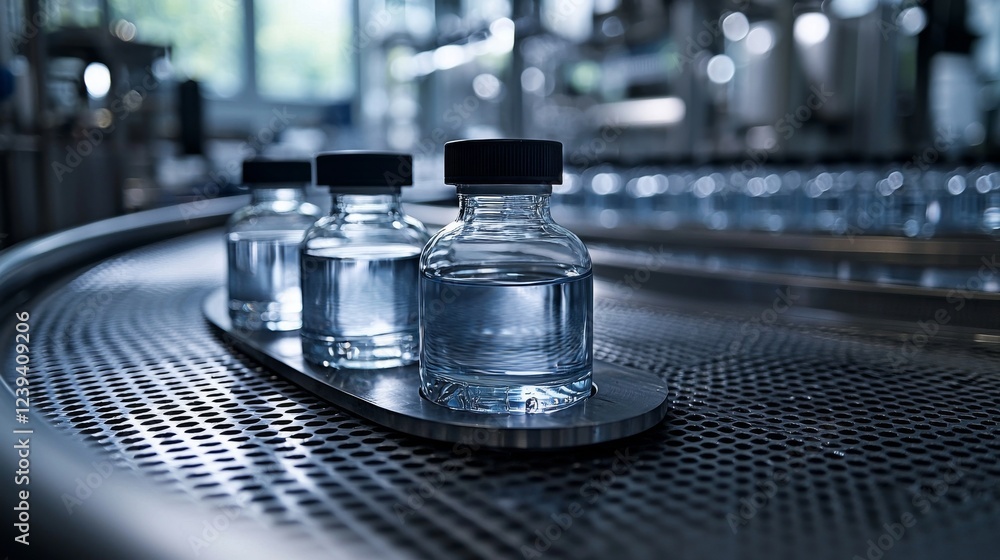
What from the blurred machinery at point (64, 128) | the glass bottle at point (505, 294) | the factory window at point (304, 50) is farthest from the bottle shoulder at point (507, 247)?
the factory window at point (304, 50)

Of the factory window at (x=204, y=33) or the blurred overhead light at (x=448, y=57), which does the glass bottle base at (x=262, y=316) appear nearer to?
the blurred overhead light at (x=448, y=57)

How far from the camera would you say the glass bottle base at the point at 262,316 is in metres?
0.77

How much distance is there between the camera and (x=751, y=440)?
1.59 ft

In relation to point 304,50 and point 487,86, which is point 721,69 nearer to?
point 487,86

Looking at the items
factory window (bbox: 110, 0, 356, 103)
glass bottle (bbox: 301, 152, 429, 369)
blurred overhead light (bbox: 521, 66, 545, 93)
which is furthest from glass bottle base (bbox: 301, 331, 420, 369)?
factory window (bbox: 110, 0, 356, 103)

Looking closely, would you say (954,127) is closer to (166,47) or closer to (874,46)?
(874,46)

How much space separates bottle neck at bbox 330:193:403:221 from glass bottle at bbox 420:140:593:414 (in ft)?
0.46

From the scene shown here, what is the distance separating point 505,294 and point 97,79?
1.89 meters

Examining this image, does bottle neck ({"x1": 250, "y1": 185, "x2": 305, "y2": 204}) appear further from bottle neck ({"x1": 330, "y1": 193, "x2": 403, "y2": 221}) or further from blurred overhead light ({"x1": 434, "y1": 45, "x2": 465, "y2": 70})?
blurred overhead light ({"x1": 434, "y1": 45, "x2": 465, "y2": 70})

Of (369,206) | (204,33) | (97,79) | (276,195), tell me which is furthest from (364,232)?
(204,33)

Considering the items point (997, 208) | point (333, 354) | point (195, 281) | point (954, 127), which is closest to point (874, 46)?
point (954, 127)

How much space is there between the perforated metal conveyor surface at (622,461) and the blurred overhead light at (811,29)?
3.60 m

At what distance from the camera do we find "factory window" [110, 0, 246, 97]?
760 centimetres

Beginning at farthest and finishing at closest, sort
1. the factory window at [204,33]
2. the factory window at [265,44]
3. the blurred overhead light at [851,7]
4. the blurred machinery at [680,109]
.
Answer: the factory window at [265,44]
the factory window at [204,33]
the blurred overhead light at [851,7]
the blurred machinery at [680,109]
